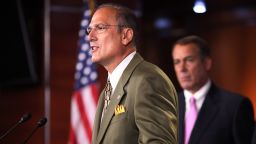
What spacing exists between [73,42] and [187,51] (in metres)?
1.99

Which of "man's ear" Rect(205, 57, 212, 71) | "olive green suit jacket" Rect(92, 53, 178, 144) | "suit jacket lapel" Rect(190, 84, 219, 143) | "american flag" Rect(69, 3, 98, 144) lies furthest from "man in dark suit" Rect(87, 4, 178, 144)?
"american flag" Rect(69, 3, 98, 144)

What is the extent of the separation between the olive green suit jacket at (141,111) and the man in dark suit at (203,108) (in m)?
1.47

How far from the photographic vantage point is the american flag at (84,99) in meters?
5.25

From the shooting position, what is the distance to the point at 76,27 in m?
6.28

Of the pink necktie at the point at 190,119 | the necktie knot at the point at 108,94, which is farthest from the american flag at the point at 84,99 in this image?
the necktie knot at the point at 108,94

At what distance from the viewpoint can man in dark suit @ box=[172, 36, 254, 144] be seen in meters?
4.09

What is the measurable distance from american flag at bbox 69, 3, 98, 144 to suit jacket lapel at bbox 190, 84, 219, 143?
1307mm

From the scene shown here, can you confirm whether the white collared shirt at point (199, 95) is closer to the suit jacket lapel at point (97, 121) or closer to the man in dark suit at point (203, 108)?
the man in dark suit at point (203, 108)

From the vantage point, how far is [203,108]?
14.0 feet

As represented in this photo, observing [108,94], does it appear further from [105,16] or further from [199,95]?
[199,95]

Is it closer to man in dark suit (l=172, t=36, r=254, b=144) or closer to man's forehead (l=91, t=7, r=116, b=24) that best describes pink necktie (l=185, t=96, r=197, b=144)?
man in dark suit (l=172, t=36, r=254, b=144)

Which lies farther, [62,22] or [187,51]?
[62,22]

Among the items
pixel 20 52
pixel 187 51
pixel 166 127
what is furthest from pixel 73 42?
pixel 166 127

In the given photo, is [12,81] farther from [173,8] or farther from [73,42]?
[173,8]
